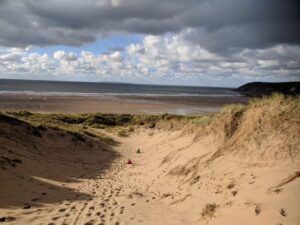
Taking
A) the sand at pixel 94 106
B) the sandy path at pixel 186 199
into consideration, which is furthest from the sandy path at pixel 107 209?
the sand at pixel 94 106

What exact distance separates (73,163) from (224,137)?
781 cm

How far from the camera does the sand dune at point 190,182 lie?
6.43m

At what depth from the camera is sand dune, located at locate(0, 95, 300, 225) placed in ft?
21.1

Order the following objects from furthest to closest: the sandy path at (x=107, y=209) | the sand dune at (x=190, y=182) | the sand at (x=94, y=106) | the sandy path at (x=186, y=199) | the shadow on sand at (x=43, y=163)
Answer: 1. the sand at (x=94, y=106)
2. the shadow on sand at (x=43, y=163)
3. the sandy path at (x=107, y=209)
4. the sand dune at (x=190, y=182)
5. the sandy path at (x=186, y=199)

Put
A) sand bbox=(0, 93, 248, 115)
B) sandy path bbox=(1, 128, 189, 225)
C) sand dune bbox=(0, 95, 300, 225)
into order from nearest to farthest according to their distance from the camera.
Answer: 1. sand dune bbox=(0, 95, 300, 225)
2. sandy path bbox=(1, 128, 189, 225)
3. sand bbox=(0, 93, 248, 115)

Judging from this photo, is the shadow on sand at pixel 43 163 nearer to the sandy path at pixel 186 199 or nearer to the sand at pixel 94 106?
the sandy path at pixel 186 199

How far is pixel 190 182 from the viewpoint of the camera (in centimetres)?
926

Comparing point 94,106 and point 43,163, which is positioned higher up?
point 43,163

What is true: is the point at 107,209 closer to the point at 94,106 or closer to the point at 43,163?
the point at 43,163

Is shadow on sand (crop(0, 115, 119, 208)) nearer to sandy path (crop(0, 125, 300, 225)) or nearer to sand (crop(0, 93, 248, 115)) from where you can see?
sandy path (crop(0, 125, 300, 225))

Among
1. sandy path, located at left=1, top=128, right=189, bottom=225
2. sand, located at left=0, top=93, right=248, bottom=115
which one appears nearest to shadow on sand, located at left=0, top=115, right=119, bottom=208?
sandy path, located at left=1, top=128, right=189, bottom=225

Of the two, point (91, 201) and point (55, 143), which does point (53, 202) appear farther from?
point (55, 143)

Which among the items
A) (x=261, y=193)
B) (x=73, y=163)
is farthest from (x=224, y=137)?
(x=73, y=163)

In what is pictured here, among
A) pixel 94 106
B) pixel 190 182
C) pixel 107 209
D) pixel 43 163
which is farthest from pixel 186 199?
pixel 94 106
